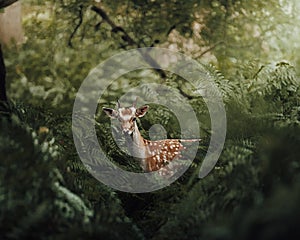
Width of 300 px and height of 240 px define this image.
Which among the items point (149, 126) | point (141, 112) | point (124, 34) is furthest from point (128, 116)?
point (124, 34)

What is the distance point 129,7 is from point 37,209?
1886mm

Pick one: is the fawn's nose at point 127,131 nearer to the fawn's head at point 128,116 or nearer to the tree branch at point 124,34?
the fawn's head at point 128,116

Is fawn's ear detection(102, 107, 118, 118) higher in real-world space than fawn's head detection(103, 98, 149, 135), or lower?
higher

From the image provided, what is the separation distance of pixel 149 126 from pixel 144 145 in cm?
17

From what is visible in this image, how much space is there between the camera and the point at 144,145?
5.43ft

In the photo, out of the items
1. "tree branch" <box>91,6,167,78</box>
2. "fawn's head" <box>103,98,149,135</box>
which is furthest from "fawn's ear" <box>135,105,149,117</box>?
"tree branch" <box>91,6,167,78</box>

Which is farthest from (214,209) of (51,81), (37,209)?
(51,81)

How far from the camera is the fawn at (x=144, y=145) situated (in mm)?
1512

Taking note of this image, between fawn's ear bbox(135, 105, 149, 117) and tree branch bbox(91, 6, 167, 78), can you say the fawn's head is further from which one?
tree branch bbox(91, 6, 167, 78)

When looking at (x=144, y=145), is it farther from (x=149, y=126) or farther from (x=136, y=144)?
(x=149, y=126)

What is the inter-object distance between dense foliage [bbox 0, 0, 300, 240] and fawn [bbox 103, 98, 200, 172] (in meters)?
0.07

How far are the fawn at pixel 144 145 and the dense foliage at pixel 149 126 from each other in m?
0.07

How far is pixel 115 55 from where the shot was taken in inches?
96.1

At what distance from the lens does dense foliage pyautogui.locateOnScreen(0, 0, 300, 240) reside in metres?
0.69
